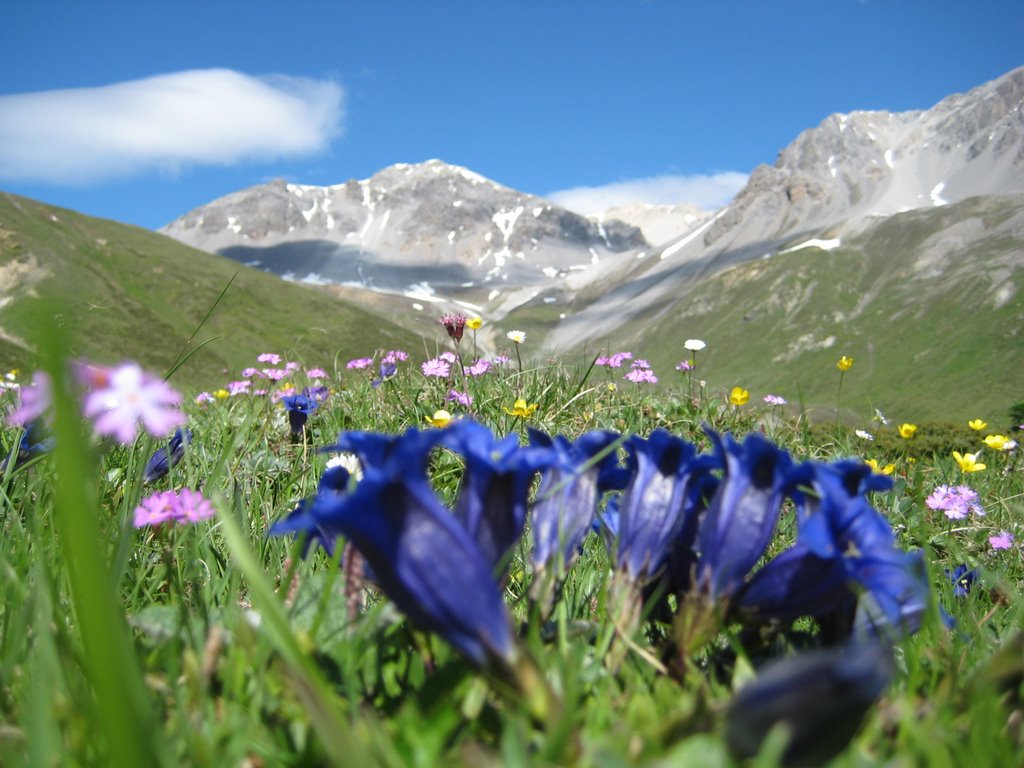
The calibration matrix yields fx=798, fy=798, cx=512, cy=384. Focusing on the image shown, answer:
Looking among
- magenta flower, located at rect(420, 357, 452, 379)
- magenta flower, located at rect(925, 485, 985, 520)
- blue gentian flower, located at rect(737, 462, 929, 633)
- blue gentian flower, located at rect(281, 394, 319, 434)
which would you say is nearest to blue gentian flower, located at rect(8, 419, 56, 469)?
blue gentian flower, located at rect(281, 394, 319, 434)

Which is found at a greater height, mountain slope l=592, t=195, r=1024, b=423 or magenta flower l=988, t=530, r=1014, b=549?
magenta flower l=988, t=530, r=1014, b=549

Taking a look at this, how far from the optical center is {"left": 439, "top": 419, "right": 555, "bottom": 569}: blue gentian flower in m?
1.50

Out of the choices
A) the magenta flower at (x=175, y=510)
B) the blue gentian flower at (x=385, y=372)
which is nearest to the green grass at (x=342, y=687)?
the magenta flower at (x=175, y=510)

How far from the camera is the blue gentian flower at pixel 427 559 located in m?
1.33

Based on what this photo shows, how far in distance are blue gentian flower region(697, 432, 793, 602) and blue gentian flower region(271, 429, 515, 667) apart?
0.50 metres

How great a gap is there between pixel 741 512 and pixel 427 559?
2.23ft

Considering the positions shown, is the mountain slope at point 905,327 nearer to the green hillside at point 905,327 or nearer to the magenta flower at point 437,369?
the green hillside at point 905,327

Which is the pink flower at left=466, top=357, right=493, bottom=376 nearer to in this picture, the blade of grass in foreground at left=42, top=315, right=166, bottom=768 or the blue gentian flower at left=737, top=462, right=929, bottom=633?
the blue gentian flower at left=737, top=462, right=929, bottom=633

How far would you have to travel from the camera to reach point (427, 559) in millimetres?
1380

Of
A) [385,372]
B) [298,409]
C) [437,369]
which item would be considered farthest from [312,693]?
[385,372]

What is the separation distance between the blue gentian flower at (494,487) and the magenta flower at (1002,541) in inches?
176

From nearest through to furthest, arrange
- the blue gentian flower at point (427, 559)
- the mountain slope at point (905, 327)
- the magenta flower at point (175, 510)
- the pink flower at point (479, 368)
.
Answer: the blue gentian flower at point (427, 559) → the magenta flower at point (175, 510) → the pink flower at point (479, 368) → the mountain slope at point (905, 327)

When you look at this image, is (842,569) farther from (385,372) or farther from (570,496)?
(385,372)

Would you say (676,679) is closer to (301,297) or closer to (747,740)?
(747,740)
